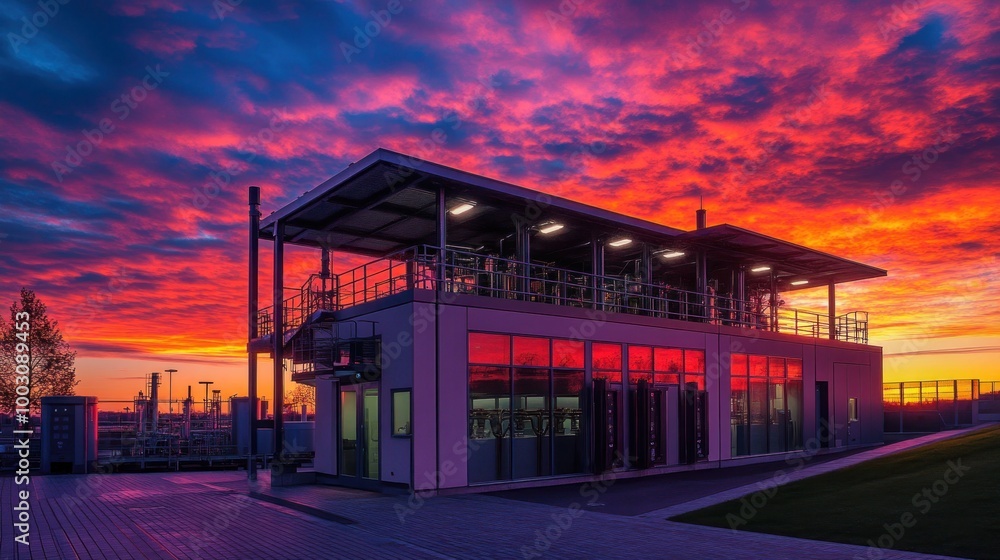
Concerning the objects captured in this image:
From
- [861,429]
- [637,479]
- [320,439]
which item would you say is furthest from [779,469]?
[320,439]

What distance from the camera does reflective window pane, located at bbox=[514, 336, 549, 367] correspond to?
19156mm

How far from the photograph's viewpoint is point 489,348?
18.6 metres

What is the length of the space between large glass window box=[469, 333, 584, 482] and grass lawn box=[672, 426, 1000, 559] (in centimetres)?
551

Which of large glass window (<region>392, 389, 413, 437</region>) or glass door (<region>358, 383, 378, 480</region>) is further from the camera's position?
glass door (<region>358, 383, 378, 480</region>)

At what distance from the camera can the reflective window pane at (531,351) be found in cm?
Result: 1916

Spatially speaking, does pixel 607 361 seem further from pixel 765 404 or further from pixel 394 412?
pixel 765 404

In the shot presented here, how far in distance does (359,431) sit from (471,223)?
8.31 metres

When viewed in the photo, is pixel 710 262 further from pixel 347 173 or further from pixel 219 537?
pixel 219 537

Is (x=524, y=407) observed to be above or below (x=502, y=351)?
below

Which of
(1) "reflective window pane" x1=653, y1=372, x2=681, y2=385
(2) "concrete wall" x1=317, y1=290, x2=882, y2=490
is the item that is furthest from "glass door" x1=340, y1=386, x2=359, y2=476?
(1) "reflective window pane" x1=653, y1=372, x2=681, y2=385

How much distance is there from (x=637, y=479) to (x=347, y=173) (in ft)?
37.9

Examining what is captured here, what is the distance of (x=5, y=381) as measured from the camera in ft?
133

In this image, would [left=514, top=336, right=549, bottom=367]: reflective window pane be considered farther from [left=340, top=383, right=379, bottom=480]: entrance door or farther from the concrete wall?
[left=340, top=383, right=379, bottom=480]: entrance door

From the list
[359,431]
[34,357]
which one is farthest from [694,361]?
[34,357]
